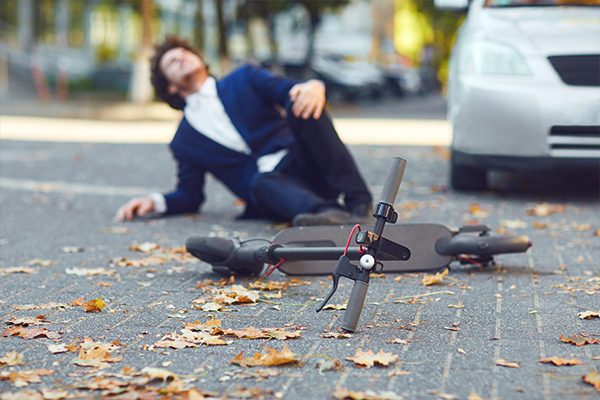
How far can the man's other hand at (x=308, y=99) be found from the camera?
433 cm

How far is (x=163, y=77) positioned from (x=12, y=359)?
2940 millimetres

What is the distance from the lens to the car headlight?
565 cm

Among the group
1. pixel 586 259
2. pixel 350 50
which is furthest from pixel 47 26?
pixel 586 259

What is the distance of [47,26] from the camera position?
98.7ft

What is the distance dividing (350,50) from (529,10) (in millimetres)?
46831

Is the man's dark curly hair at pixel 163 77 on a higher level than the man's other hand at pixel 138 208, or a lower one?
higher

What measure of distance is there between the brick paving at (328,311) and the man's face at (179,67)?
3.08 feet

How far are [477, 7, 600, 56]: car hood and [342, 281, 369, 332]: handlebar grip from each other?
11.4ft

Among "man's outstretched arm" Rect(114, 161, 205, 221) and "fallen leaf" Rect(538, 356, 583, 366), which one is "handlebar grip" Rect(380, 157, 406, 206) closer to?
"fallen leaf" Rect(538, 356, 583, 366)

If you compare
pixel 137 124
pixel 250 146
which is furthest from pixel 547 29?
pixel 137 124

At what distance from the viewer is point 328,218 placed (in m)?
4.14

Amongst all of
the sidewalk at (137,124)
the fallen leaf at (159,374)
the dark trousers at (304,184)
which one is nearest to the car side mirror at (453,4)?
the dark trousers at (304,184)

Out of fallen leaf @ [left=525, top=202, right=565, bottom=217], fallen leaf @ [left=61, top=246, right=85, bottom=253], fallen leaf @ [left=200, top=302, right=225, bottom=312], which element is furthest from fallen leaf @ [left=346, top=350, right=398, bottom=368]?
fallen leaf @ [left=525, top=202, right=565, bottom=217]

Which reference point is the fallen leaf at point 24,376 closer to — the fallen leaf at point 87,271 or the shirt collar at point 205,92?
the fallen leaf at point 87,271
